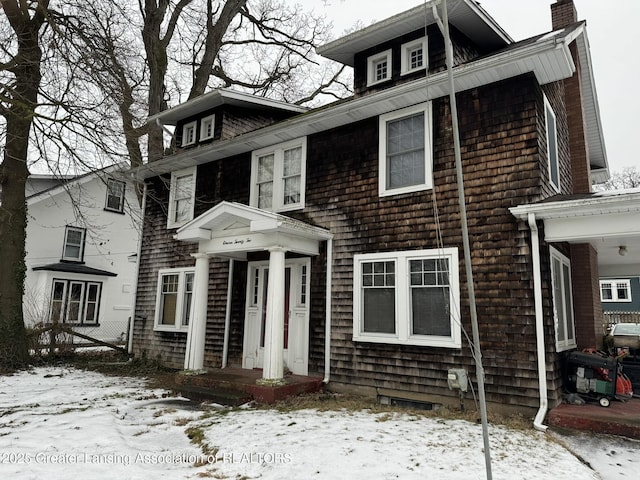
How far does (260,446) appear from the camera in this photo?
16.3ft

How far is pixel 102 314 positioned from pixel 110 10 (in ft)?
40.8

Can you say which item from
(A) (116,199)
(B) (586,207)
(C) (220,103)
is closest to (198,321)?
(C) (220,103)

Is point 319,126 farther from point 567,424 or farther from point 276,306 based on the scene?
point 567,424

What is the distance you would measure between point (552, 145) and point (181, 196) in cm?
876

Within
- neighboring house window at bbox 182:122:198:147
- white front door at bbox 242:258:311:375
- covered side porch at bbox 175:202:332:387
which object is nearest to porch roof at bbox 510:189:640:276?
covered side porch at bbox 175:202:332:387

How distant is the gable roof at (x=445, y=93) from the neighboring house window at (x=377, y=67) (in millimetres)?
633

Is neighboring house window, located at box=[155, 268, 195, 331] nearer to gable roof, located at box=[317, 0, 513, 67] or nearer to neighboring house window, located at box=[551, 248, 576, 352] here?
gable roof, located at box=[317, 0, 513, 67]

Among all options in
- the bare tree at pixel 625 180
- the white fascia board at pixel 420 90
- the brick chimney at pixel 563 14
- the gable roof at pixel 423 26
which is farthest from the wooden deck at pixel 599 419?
the bare tree at pixel 625 180

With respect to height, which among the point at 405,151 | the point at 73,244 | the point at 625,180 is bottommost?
the point at 73,244

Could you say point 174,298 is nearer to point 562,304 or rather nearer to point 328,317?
point 328,317

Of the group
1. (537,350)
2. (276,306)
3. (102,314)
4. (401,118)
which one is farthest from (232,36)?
(537,350)

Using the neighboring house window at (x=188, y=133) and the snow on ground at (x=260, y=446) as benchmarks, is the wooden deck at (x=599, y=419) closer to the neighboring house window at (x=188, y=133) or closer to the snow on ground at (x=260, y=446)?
the snow on ground at (x=260, y=446)

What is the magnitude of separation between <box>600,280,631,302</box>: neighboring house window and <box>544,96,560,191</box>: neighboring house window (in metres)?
21.4

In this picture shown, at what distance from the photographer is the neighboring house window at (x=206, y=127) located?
12.0 m
